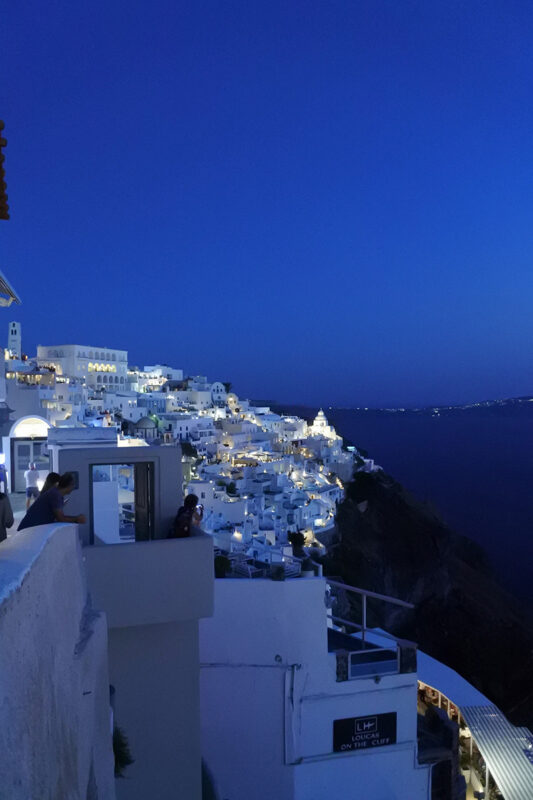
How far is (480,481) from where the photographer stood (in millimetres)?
71438

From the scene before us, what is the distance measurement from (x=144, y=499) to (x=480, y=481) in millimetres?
72850

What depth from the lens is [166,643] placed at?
4.55 meters

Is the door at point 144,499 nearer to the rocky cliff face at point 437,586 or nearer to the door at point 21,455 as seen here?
the door at point 21,455

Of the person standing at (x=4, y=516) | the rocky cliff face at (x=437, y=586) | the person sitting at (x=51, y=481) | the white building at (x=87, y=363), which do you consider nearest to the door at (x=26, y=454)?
the person sitting at (x=51, y=481)

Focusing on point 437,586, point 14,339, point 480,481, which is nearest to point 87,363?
point 14,339

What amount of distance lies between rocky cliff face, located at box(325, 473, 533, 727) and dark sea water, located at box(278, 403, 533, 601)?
5.98 meters

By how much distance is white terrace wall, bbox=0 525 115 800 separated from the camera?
140cm

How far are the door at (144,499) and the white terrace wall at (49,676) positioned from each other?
5.04 ft

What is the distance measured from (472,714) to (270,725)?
20.0 ft

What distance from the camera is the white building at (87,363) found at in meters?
54.0

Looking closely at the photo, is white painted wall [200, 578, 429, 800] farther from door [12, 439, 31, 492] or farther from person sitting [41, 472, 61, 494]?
door [12, 439, 31, 492]

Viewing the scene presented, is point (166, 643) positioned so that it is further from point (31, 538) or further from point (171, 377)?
point (171, 377)

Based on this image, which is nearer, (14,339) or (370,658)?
(370,658)

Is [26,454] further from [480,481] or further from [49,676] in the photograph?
[480,481]
